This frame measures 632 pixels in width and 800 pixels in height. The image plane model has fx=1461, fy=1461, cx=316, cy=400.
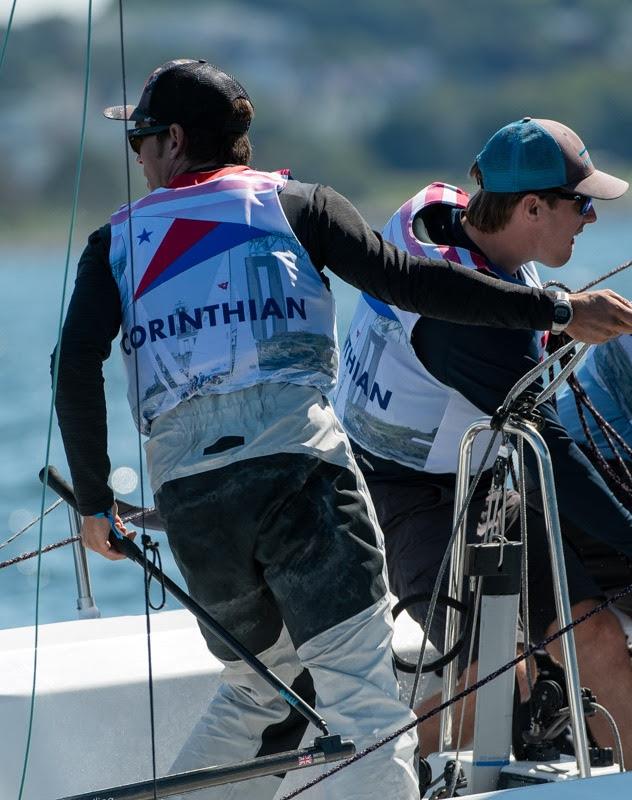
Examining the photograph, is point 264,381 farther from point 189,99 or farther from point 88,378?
point 189,99

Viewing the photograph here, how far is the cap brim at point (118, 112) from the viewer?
7.50ft

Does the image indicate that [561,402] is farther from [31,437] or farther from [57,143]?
[31,437]

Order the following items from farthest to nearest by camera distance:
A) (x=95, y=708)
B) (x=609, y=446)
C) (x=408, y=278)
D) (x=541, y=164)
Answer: (x=609, y=446) < (x=95, y=708) < (x=541, y=164) < (x=408, y=278)

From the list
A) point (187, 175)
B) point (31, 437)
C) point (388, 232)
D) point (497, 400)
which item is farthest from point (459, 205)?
point (31, 437)

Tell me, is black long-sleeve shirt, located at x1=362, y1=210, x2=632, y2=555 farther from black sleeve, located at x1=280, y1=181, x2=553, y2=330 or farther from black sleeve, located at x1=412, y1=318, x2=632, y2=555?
black sleeve, located at x1=280, y1=181, x2=553, y2=330

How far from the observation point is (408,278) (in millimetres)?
2146

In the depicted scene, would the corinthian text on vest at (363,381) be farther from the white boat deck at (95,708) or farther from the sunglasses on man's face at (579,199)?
the white boat deck at (95,708)

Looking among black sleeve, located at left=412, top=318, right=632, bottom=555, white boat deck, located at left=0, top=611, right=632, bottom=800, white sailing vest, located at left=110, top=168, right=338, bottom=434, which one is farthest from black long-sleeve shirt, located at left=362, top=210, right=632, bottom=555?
white boat deck, located at left=0, top=611, right=632, bottom=800

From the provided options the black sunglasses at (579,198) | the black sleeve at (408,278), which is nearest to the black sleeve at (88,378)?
the black sleeve at (408,278)

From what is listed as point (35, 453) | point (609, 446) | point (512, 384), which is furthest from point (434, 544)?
point (35, 453)

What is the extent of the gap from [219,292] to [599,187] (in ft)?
2.86

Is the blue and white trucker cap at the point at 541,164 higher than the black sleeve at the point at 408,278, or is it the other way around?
the blue and white trucker cap at the point at 541,164

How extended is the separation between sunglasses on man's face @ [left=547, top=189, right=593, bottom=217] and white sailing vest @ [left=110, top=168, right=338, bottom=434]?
2.20 feet

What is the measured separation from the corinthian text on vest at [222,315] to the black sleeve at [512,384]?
45cm
